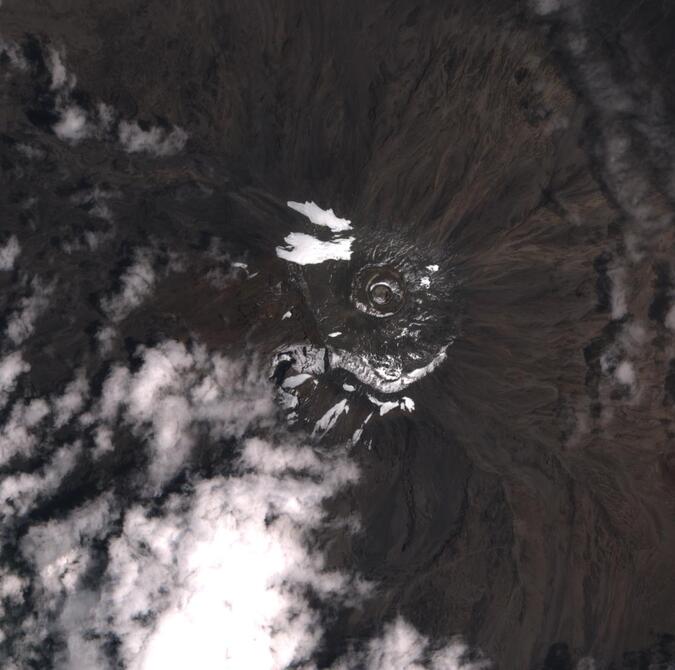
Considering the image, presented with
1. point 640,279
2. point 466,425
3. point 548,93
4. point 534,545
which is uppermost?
point 548,93

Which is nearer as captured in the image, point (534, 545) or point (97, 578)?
point (97, 578)

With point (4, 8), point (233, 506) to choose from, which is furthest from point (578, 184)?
point (4, 8)

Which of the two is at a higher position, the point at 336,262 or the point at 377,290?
the point at 336,262

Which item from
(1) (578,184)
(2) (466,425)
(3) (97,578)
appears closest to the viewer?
(3) (97,578)

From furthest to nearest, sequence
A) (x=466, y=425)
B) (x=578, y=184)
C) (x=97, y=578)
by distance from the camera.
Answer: (x=466, y=425) → (x=578, y=184) → (x=97, y=578)

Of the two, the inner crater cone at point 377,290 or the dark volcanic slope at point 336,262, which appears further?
the inner crater cone at point 377,290

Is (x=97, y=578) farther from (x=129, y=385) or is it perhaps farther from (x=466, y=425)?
(x=466, y=425)

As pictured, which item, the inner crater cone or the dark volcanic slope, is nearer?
the dark volcanic slope

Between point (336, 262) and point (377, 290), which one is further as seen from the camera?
point (377, 290)
